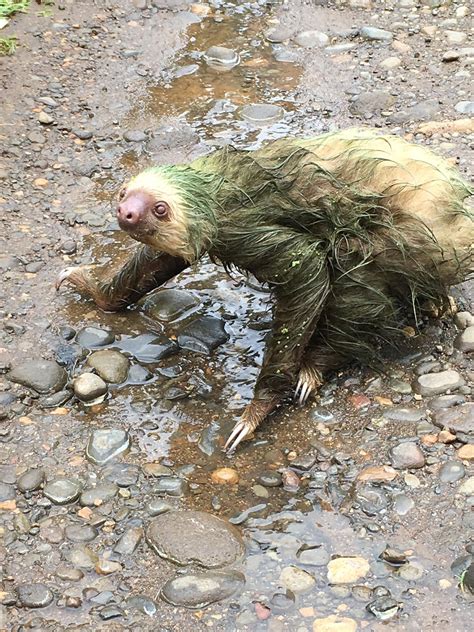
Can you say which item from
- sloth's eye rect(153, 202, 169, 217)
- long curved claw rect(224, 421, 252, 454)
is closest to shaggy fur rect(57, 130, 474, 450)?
long curved claw rect(224, 421, 252, 454)

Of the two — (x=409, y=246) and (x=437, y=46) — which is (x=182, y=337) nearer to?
(x=409, y=246)

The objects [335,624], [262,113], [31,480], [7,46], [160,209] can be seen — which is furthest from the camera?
[7,46]

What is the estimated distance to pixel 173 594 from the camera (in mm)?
3158

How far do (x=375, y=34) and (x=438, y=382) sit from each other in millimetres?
3961

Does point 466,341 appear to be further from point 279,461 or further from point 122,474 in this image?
point 122,474

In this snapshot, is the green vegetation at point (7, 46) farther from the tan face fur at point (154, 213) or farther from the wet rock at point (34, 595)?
the wet rock at point (34, 595)

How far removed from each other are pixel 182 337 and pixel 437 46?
12.2ft

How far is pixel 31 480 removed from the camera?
3.66 metres

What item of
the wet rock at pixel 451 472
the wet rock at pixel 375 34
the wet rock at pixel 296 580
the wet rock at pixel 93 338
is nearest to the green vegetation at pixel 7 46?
the wet rock at pixel 375 34

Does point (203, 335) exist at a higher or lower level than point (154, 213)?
lower

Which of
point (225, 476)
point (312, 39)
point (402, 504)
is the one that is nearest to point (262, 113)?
point (312, 39)

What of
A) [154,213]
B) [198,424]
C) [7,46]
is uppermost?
[154,213]

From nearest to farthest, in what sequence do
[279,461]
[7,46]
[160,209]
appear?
[160,209] → [279,461] → [7,46]

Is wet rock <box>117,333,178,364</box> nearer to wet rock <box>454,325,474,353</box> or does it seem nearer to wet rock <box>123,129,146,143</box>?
wet rock <box>454,325,474,353</box>
